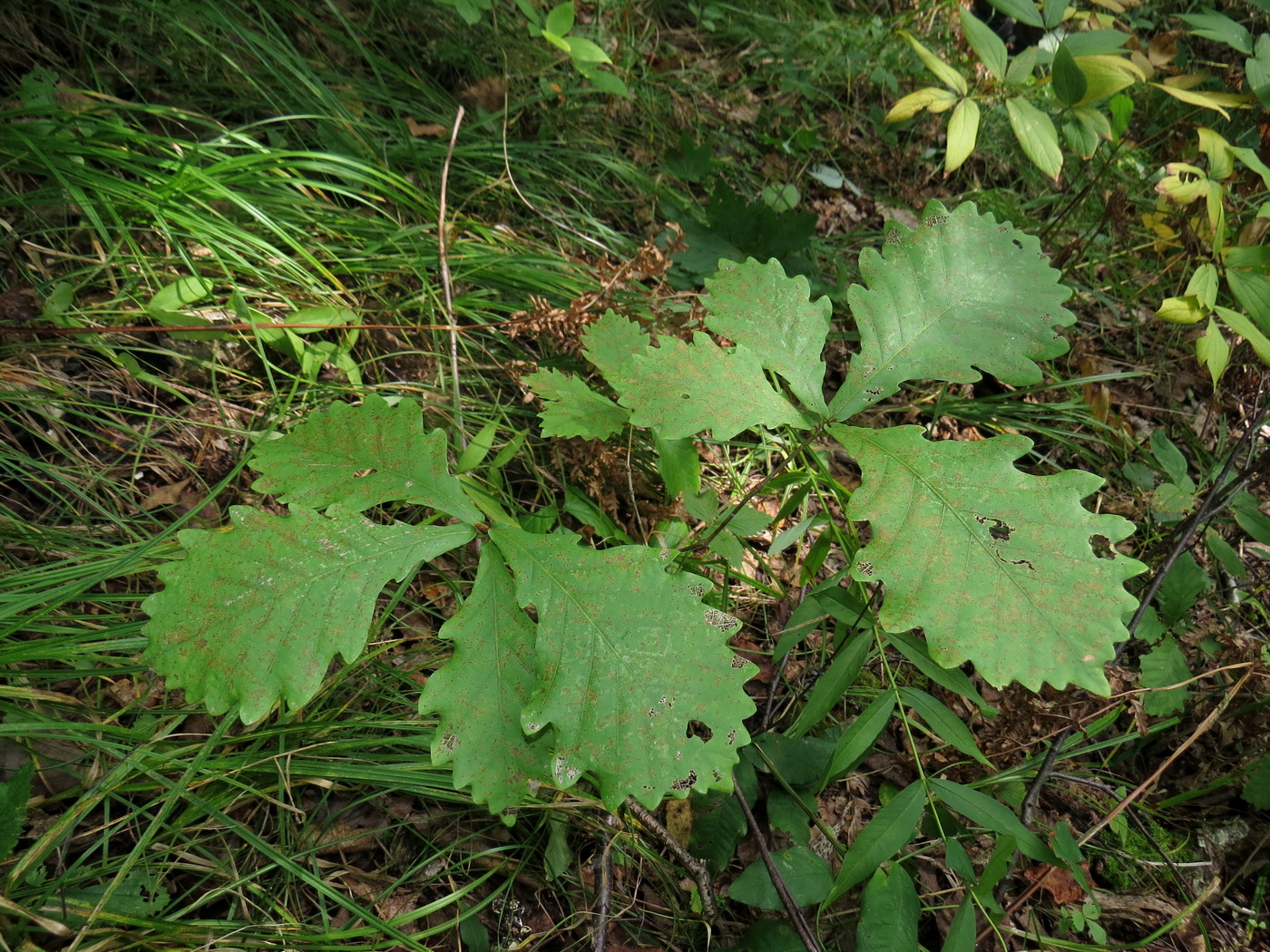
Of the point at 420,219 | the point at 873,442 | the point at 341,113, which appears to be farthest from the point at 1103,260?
the point at 341,113

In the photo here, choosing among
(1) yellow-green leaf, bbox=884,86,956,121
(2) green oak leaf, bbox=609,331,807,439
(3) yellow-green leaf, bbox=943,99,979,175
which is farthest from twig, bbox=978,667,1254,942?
(1) yellow-green leaf, bbox=884,86,956,121

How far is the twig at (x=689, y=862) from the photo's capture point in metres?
1.58

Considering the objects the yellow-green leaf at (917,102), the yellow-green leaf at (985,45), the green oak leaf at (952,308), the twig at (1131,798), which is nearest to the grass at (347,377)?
the twig at (1131,798)

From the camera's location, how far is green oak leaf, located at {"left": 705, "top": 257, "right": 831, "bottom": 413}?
152 centimetres

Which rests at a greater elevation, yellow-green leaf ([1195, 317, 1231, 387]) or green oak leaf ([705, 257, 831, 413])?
green oak leaf ([705, 257, 831, 413])

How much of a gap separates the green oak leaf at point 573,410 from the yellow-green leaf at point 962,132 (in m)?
1.20

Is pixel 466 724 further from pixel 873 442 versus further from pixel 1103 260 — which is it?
pixel 1103 260

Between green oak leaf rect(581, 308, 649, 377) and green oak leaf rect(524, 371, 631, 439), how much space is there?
73mm

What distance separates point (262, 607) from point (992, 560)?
1.10 metres

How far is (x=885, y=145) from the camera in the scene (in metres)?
3.49

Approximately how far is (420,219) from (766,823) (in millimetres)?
2010

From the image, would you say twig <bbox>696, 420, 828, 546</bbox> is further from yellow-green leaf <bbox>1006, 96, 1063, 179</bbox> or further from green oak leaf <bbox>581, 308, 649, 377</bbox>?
yellow-green leaf <bbox>1006, 96, 1063, 179</bbox>

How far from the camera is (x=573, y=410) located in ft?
5.50

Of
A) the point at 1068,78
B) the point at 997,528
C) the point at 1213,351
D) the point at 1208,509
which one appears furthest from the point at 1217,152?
the point at 997,528
